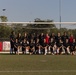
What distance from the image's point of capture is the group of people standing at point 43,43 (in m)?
22.2

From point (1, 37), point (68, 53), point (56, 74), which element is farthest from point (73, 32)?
point (56, 74)

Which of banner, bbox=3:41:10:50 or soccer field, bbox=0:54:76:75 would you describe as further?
banner, bbox=3:41:10:50

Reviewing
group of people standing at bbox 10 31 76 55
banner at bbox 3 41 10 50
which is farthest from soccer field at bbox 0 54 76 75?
banner at bbox 3 41 10 50

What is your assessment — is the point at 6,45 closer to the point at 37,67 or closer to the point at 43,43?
the point at 43,43

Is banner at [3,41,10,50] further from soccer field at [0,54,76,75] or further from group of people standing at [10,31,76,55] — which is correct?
soccer field at [0,54,76,75]

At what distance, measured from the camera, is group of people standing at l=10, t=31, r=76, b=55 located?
73.0ft

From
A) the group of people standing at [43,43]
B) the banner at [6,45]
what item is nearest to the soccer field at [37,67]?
the group of people standing at [43,43]

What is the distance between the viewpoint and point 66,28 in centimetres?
2503

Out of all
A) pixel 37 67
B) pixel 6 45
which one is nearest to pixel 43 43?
pixel 6 45

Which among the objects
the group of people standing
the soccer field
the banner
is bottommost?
the banner

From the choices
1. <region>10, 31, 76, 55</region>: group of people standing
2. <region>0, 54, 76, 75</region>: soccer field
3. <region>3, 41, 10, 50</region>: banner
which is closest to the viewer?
<region>0, 54, 76, 75</region>: soccer field

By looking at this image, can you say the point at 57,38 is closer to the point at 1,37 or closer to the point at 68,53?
the point at 68,53

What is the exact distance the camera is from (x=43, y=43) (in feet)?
73.2

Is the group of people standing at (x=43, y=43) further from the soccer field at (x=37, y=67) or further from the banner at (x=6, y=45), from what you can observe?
the soccer field at (x=37, y=67)
